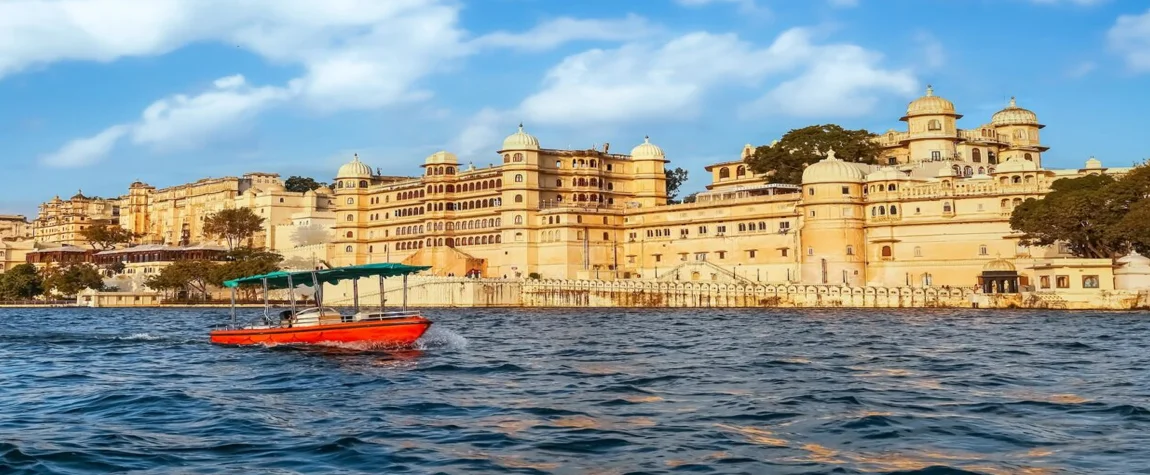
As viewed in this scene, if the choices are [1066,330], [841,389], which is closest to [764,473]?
[841,389]

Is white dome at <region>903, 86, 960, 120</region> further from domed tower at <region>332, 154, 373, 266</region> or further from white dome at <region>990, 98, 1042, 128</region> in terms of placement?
domed tower at <region>332, 154, 373, 266</region>

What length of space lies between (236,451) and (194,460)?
0.80 meters

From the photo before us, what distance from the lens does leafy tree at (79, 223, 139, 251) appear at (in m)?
145

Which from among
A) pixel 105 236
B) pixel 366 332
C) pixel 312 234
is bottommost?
pixel 366 332

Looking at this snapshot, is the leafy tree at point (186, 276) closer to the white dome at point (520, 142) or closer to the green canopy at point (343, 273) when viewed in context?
the white dome at point (520, 142)

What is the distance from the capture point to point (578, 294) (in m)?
86.7

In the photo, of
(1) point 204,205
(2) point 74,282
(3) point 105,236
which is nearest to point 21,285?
(2) point 74,282

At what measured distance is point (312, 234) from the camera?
402 feet

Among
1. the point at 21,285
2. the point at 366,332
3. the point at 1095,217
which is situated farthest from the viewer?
the point at 21,285

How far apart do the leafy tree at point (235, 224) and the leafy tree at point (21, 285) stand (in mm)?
17329

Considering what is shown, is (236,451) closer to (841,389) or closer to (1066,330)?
(841,389)

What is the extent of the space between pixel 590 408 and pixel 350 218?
9288 centimetres

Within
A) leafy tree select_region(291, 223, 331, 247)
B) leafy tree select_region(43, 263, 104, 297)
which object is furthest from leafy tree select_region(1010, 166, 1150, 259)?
leafy tree select_region(43, 263, 104, 297)

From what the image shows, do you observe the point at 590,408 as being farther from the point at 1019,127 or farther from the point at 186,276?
the point at 186,276
